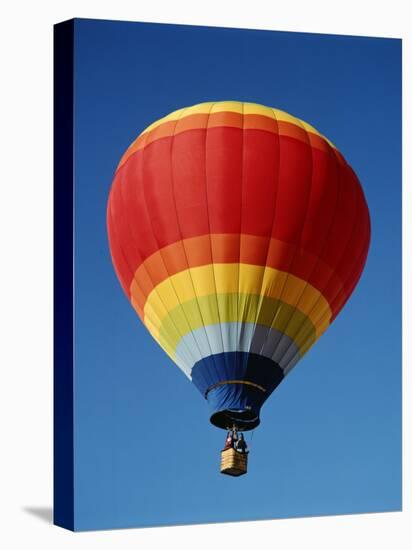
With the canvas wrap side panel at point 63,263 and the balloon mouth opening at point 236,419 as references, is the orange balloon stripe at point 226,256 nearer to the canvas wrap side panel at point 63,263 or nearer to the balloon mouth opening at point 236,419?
the canvas wrap side panel at point 63,263

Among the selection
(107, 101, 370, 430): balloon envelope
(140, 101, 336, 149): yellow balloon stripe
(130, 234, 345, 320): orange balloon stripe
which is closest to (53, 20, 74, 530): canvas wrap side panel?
(107, 101, 370, 430): balloon envelope

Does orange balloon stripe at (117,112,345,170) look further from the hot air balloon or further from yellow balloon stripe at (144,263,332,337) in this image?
yellow balloon stripe at (144,263,332,337)

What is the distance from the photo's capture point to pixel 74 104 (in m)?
16.0

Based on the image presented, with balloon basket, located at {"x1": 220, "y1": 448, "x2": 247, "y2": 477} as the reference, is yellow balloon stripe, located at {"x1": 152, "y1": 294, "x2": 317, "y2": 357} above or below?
above

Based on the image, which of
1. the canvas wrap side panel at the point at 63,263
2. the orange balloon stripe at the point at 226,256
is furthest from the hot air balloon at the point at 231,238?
the canvas wrap side panel at the point at 63,263

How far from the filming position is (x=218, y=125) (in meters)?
16.5

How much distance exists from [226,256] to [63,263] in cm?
141

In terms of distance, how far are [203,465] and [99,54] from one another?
148 inches

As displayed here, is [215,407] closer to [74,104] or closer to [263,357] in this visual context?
[263,357]

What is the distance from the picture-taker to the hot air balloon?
16234 mm

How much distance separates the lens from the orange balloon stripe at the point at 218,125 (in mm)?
16453

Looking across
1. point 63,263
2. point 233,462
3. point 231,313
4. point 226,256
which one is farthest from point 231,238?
point 233,462

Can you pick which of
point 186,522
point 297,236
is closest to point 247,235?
point 297,236

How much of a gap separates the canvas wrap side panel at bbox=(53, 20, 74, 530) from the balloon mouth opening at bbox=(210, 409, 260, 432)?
1.37 metres
